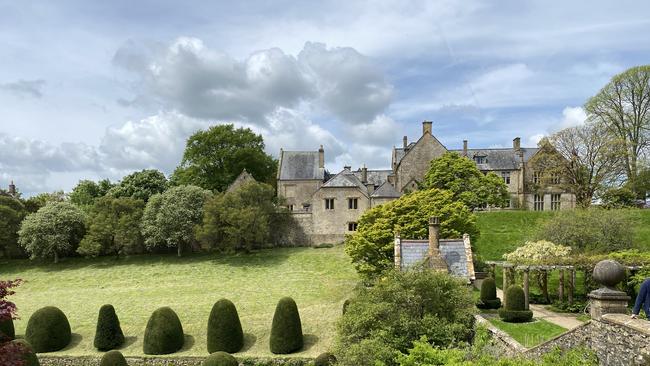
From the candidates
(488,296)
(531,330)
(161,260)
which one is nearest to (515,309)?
(531,330)

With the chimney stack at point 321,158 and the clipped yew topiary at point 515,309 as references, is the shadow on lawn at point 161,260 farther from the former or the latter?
the clipped yew topiary at point 515,309

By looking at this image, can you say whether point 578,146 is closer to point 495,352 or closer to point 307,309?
point 307,309

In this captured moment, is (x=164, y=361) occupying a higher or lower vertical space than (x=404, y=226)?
lower

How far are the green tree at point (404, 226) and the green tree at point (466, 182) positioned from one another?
16903 mm

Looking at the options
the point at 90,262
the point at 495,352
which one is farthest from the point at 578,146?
the point at 90,262

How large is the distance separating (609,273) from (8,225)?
169 feet

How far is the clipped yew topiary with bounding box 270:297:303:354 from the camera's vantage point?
22406 mm

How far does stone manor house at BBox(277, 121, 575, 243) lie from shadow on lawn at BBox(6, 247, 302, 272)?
4.60 meters

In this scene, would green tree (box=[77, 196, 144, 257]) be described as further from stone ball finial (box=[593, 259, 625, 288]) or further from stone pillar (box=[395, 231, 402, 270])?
stone ball finial (box=[593, 259, 625, 288])

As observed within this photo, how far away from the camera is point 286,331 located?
22578mm

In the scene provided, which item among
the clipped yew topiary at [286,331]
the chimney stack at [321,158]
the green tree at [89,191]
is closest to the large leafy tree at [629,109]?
Answer: the chimney stack at [321,158]

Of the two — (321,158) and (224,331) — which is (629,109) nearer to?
(321,158)

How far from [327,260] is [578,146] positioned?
27321mm

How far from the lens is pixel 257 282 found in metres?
35.6
